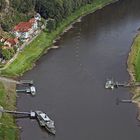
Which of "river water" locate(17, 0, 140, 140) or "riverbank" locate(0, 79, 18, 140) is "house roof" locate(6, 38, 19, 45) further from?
"riverbank" locate(0, 79, 18, 140)

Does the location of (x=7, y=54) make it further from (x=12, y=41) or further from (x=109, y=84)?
(x=109, y=84)

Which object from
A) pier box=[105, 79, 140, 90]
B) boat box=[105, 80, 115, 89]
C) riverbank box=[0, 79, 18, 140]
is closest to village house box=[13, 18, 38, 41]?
riverbank box=[0, 79, 18, 140]

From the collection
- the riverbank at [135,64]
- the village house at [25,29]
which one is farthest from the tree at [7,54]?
the riverbank at [135,64]

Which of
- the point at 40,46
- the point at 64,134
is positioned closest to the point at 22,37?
the point at 40,46

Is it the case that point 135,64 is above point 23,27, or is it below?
below

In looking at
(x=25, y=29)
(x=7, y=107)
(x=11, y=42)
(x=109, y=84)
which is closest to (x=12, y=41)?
(x=11, y=42)

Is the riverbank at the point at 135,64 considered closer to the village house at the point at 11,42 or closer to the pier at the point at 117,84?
the pier at the point at 117,84

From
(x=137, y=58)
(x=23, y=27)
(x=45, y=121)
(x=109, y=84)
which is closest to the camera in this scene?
(x=45, y=121)
